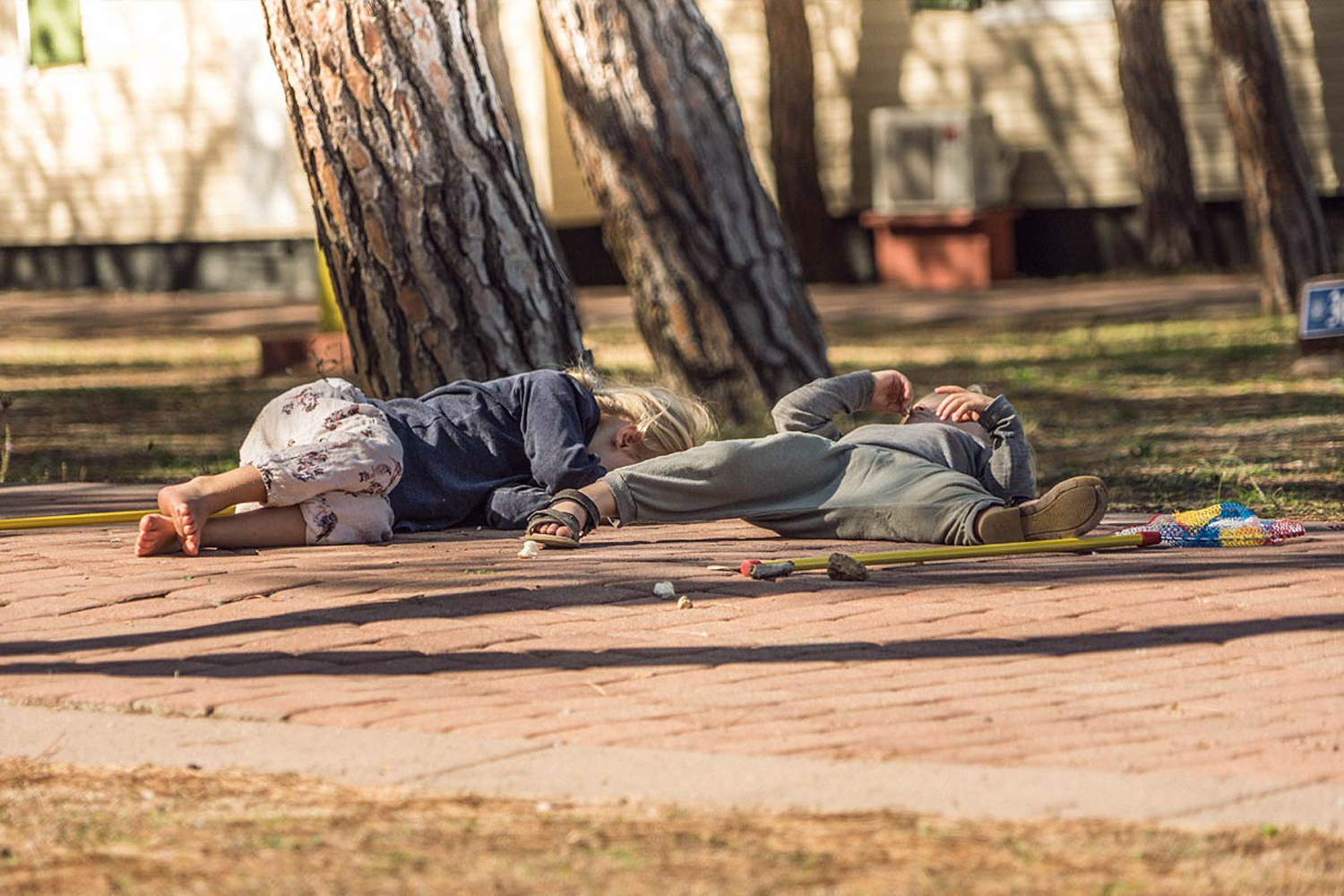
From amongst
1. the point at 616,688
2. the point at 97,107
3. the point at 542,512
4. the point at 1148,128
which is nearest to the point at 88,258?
the point at 97,107

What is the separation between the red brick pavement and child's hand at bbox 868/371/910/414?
596mm

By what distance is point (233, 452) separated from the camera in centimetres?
881

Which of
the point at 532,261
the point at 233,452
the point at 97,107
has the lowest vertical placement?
the point at 233,452

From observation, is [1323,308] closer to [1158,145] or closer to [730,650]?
[730,650]

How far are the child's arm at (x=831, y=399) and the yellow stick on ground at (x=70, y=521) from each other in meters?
1.73

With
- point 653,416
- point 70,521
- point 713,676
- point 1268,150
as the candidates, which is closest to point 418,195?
point 653,416

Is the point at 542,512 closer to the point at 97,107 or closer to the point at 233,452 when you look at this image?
the point at 233,452

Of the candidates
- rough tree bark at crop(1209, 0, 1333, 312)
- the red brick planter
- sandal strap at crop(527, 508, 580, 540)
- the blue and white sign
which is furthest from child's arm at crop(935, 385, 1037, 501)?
the red brick planter

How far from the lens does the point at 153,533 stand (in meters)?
5.50

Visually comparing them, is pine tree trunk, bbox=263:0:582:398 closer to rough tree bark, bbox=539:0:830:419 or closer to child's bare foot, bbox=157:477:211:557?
rough tree bark, bbox=539:0:830:419

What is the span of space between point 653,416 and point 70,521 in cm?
183

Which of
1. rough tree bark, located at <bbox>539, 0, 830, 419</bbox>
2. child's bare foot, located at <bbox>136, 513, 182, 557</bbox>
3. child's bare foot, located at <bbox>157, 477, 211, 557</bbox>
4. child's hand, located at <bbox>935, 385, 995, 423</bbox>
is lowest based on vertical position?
child's bare foot, located at <bbox>136, 513, 182, 557</bbox>

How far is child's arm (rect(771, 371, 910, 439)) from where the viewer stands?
5988 millimetres

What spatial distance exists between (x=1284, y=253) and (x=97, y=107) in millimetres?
12547
